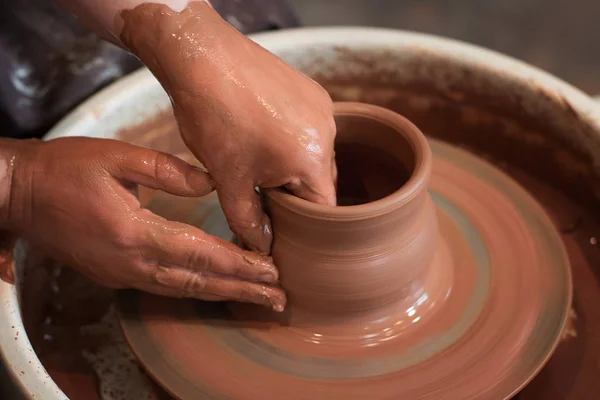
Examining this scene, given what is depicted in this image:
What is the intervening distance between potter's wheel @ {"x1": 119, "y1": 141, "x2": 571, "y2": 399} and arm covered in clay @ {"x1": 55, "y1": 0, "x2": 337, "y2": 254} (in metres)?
0.22

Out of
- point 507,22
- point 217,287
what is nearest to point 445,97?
point 217,287

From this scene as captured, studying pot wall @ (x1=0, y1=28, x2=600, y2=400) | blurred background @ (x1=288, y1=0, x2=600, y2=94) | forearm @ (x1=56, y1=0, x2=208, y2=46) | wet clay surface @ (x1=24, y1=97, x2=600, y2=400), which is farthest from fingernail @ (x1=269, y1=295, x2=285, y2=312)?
blurred background @ (x1=288, y1=0, x2=600, y2=94)

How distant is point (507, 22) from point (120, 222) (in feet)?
6.32

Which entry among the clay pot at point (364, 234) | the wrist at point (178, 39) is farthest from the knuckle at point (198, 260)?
the wrist at point (178, 39)

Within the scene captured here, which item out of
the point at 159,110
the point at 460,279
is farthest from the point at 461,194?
the point at 159,110

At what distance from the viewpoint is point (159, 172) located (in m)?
0.94

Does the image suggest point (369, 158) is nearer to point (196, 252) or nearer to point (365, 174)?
point (365, 174)

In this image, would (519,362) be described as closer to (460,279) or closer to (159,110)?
(460,279)

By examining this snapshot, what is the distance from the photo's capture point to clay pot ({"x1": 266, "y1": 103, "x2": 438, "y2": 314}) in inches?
35.8

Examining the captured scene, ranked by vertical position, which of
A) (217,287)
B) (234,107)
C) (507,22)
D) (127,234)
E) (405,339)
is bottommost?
(507,22)

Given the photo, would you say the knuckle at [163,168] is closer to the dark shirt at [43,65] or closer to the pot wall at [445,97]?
the pot wall at [445,97]

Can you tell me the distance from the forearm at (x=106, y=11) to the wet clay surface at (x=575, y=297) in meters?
0.36

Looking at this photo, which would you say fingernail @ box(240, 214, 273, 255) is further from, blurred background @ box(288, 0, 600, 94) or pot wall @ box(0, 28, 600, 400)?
blurred background @ box(288, 0, 600, 94)

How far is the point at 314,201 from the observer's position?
0.94m
